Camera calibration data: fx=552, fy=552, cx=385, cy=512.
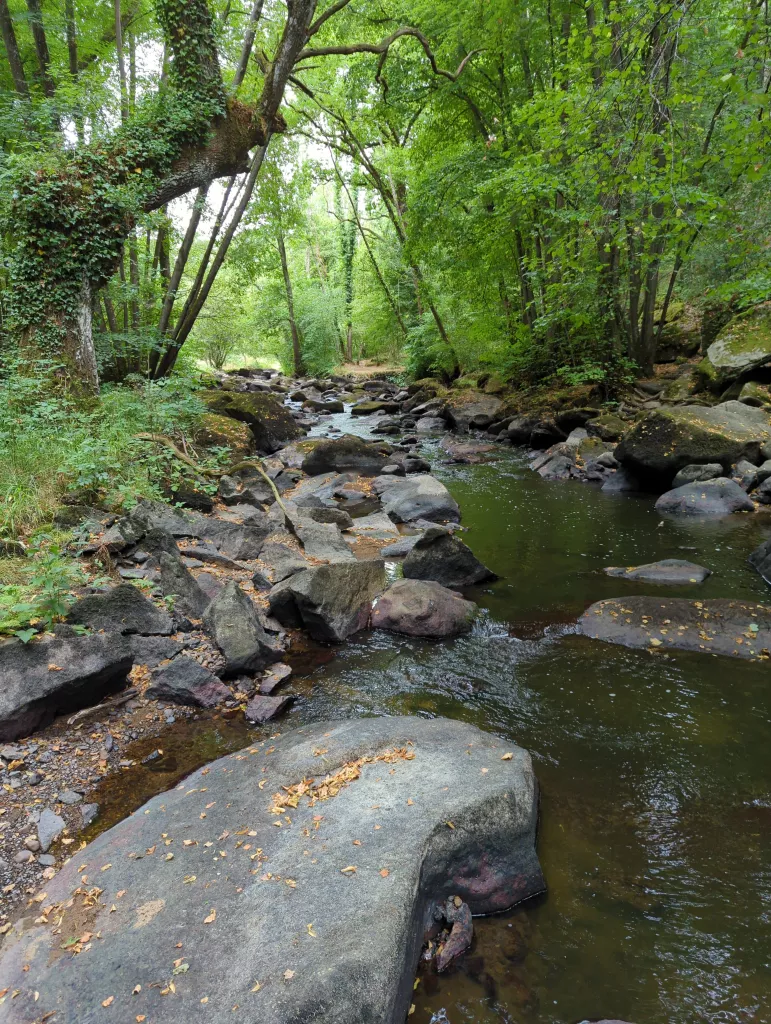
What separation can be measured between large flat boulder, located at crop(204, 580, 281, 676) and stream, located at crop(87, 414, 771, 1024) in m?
0.42

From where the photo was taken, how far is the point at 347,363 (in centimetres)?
3838

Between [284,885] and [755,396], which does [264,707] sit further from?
[755,396]

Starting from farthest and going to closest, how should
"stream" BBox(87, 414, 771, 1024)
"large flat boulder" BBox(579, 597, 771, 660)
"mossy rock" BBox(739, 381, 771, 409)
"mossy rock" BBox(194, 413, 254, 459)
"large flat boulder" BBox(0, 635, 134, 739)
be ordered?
"mossy rock" BBox(739, 381, 771, 409) < "mossy rock" BBox(194, 413, 254, 459) < "large flat boulder" BBox(579, 597, 771, 660) < "large flat boulder" BBox(0, 635, 134, 739) < "stream" BBox(87, 414, 771, 1024)

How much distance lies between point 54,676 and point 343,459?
341 inches

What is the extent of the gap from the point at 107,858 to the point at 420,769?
1.58 m

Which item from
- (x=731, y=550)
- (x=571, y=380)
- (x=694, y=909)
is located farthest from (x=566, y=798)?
(x=571, y=380)

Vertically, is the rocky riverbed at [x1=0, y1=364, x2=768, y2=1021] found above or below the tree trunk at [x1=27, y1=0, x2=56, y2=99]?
below

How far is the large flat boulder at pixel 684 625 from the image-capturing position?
4848 millimetres

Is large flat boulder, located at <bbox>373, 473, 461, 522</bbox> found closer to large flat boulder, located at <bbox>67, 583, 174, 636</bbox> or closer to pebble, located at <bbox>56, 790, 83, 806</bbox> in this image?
large flat boulder, located at <bbox>67, 583, 174, 636</bbox>

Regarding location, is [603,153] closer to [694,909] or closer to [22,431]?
[694,909]

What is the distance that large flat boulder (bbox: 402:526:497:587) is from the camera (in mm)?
6457

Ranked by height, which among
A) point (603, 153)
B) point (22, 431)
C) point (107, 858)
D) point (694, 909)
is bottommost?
point (694, 909)

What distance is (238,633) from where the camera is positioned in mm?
4598

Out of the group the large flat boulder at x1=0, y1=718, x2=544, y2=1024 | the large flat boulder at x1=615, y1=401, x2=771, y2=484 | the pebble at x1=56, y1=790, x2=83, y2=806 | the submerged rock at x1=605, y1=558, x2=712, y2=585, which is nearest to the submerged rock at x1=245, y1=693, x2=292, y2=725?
→ the large flat boulder at x1=0, y1=718, x2=544, y2=1024
